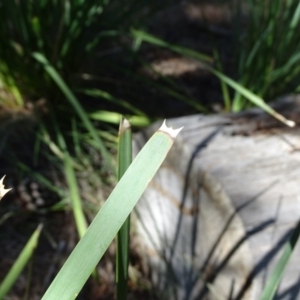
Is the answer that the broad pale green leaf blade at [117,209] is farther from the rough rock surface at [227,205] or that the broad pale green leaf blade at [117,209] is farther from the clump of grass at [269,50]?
the clump of grass at [269,50]

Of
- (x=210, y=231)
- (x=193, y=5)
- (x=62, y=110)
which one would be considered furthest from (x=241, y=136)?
(x=193, y=5)

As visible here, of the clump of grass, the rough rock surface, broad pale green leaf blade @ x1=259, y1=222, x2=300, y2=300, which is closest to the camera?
broad pale green leaf blade @ x1=259, y1=222, x2=300, y2=300

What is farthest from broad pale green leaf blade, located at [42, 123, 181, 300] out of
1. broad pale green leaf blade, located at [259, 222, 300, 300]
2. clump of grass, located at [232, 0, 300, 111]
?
clump of grass, located at [232, 0, 300, 111]

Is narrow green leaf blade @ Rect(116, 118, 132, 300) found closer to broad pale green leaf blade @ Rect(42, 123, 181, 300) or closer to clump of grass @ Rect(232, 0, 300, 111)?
broad pale green leaf blade @ Rect(42, 123, 181, 300)

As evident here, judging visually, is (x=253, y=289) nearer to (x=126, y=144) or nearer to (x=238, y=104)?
(x=126, y=144)

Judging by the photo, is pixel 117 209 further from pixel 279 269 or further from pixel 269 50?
pixel 269 50

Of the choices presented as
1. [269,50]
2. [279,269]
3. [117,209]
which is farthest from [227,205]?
[269,50]

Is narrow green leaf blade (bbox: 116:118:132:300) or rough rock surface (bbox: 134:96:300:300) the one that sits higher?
rough rock surface (bbox: 134:96:300:300)

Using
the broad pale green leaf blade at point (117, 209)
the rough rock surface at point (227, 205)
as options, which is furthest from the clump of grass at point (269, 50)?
the broad pale green leaf blade at point (117, 209)

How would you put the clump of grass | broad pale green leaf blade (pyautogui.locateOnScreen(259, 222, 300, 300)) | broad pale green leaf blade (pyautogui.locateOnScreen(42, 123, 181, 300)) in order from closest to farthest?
1. broad pale green leaf blade (pyautogui.locateOnScreen(42, 123, 181, 300))
2. broad pale green leaf blade (pyautogui.locateOnScreen(259, 222, 300, 300))
3. the clump of grass
